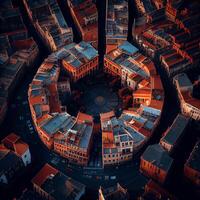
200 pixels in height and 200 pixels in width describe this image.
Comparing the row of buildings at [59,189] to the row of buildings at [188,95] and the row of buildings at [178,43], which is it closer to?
the row of buildings at [188,95]

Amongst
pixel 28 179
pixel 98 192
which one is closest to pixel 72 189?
pixel 98 192

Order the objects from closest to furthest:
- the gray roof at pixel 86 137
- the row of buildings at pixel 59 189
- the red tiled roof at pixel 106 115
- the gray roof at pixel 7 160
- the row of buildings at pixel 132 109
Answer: the row of buildings at pixel 59 189 → the gray roof at pixel 7 160 → the row of buildings at pixel 132 109 → the gray roof at pixel 86 137 → the red tiled roof at pixel 106 115

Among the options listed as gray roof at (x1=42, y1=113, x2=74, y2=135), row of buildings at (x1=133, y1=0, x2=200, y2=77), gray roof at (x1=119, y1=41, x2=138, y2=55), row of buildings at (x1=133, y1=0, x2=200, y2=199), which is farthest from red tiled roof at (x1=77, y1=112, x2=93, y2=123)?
row of buildings at (x1=133, y1=0, x2=200, y2=77)

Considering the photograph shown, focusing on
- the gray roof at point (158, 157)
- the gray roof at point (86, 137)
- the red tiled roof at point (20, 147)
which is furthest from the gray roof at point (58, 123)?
the gray roof at point (158, 157)

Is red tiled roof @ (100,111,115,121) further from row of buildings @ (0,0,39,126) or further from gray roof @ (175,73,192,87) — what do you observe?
row of buildings @ (0,0,39,126)

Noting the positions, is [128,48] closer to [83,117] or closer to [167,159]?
[83,117]

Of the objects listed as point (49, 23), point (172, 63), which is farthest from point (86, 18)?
point (172, 63)
